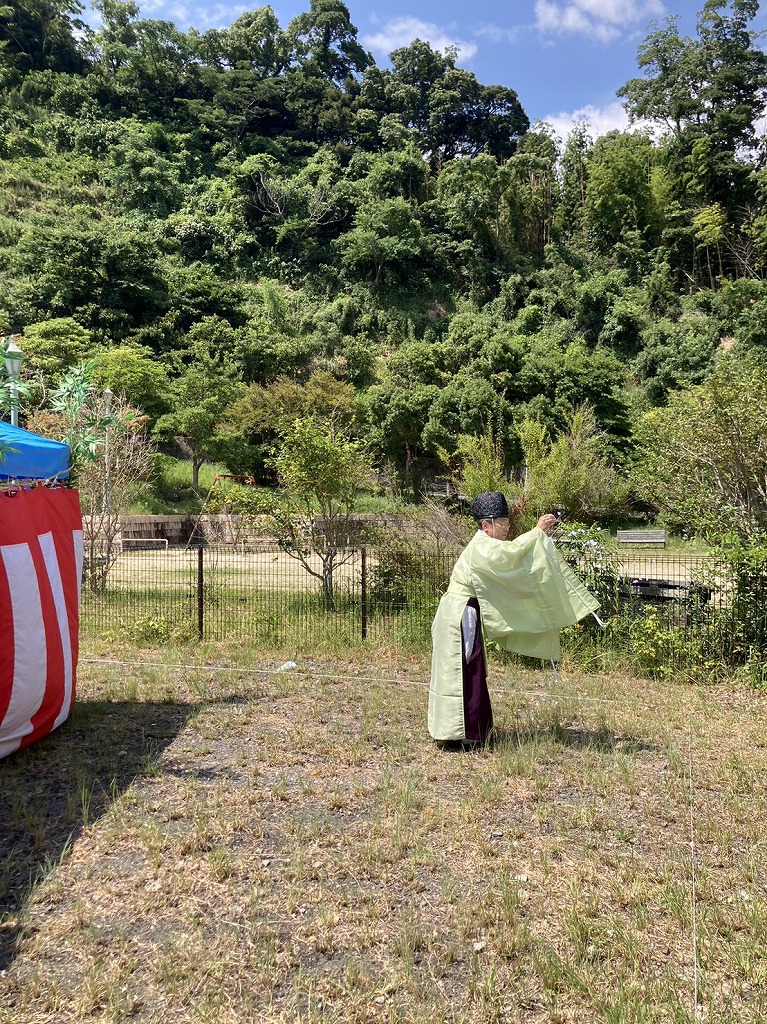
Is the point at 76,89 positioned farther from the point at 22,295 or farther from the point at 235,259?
the point at 22,295

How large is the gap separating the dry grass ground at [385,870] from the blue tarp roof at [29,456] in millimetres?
1780

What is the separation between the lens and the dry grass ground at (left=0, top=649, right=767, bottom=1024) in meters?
2.14

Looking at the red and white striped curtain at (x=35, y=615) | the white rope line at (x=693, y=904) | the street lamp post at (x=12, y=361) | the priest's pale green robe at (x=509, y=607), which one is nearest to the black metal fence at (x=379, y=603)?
the priest's pale green robe at (x=509, y=607)

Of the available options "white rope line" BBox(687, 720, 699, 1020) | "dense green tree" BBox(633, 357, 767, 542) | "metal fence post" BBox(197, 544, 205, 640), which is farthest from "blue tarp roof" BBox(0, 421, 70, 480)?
"dense green tree" BBox(633, 357, 767, 542)

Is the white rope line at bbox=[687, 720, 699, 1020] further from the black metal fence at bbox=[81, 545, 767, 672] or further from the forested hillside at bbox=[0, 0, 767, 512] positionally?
the forested hillside at bbox=[0, 0, 767, 512]

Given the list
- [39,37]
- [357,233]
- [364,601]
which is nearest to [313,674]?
[364,601]

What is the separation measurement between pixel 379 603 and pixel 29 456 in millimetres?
4251

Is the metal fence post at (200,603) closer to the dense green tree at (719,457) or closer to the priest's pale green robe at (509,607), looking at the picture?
the priest's pale green robe at (509,607)

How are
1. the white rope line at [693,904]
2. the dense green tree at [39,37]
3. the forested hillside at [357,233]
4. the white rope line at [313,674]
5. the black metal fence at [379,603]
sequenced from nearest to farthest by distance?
1. the white rope line at [693,904]
2. the white rope line at [313,674]
3. the black metal fence at [379,603]
4. the forested hillside at [357,233]
5. the dense green tree at [39,37]

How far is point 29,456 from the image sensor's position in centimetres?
424

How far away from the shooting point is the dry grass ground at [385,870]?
2.14m

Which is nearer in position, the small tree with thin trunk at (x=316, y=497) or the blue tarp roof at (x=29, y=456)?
the blue tarp roof at (x=29, y=456)

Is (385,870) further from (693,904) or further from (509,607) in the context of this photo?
(509,607)

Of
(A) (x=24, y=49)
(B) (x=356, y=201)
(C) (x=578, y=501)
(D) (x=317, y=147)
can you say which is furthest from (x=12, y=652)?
(A) (x=24, y=49)
